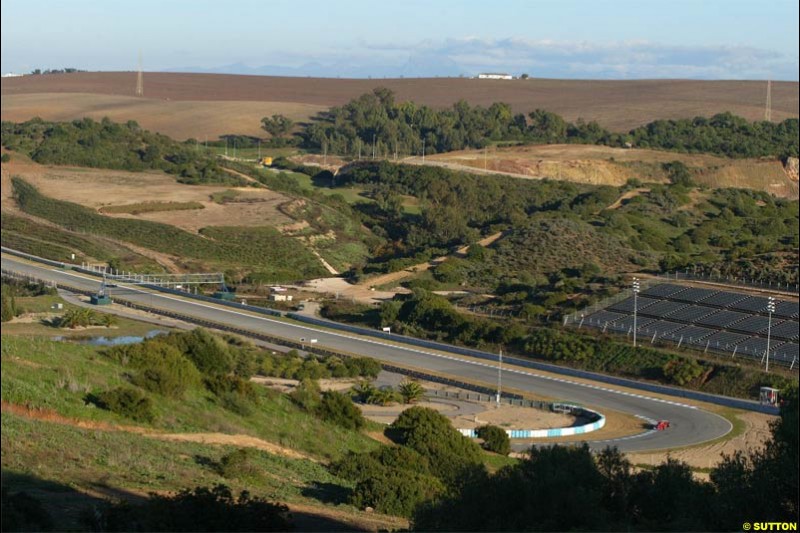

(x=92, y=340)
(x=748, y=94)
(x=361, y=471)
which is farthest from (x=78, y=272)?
(x=748, y=94)

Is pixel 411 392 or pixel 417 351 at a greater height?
pixel 411 392

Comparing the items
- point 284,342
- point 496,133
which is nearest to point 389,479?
point 284,342

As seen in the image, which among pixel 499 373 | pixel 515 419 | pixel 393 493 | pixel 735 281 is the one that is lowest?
pixel 499 373

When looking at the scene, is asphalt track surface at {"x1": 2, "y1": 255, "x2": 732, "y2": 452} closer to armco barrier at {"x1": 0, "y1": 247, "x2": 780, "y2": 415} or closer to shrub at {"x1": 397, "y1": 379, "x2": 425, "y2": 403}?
armco barrier at {"x1": 0, "y1": 247, "x2": 780, "y2": 415}

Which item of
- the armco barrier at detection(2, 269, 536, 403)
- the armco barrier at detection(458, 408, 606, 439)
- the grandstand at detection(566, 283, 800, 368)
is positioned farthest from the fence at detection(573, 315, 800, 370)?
the armco barrier at detection(458, 408, 606, 439)

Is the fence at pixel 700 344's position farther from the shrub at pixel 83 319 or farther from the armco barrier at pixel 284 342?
the shrub at pixel 83 319

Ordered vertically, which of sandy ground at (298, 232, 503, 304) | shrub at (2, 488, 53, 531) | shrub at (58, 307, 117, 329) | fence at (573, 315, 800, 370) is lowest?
sandy ground at (298, 232, 503, 304)

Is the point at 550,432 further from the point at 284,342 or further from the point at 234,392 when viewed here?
A: the point at 284,342

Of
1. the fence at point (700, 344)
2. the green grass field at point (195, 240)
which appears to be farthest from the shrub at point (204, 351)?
the green grass field at point (195, 240)
